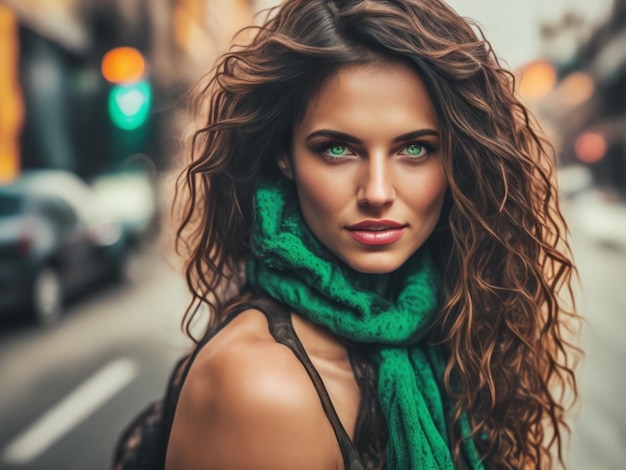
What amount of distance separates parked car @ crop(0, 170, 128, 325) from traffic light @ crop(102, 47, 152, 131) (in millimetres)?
7488

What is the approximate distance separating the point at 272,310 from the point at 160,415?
45 cm

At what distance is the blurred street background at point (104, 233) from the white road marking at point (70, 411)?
2 cm

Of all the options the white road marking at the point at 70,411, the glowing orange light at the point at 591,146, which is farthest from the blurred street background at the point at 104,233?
the glowing orange light at the point at 591,146

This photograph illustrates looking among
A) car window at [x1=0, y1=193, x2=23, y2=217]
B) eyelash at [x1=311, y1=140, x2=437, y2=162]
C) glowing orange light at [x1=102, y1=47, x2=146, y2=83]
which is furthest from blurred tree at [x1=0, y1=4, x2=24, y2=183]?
eyelash at [x1=311, y1=140, x2=437, y2=162]

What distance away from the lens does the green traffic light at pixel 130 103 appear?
18344mm

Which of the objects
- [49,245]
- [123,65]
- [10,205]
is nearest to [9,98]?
[123,65]

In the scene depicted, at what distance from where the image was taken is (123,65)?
54.5 ft

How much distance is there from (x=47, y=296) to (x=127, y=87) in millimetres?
11435

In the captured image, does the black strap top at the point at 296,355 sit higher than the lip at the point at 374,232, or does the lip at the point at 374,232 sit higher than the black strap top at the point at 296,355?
the lip at the point at 374,232

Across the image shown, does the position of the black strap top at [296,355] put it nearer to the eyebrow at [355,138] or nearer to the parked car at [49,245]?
the eyebrow at [355,138]

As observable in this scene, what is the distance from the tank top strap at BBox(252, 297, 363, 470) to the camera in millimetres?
1308

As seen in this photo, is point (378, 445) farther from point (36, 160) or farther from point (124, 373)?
point (36, 160)

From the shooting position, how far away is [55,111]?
16812 millimetres

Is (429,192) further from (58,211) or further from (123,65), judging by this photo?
(123,65)
